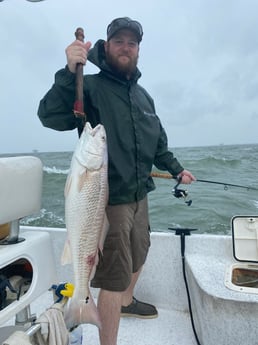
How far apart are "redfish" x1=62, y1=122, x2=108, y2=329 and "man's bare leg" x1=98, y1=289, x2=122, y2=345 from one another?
0.41 metres

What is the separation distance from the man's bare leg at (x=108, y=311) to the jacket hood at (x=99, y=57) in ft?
4.65

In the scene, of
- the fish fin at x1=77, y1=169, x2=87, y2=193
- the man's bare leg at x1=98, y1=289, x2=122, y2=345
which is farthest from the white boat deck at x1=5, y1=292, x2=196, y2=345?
the fish fin at x1=77, y1=169, x2=87, y2=193

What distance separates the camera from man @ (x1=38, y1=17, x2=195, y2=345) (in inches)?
82.4

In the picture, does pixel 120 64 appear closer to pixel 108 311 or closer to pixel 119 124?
pixel 119 124

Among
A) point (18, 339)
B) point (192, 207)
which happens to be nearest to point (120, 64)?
point (18, 339)

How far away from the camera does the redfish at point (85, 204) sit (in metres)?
1.65

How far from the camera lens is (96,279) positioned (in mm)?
2123

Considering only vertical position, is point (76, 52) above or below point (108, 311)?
above

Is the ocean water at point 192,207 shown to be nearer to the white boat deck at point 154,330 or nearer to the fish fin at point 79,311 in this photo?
the white boat deck at point 154,330

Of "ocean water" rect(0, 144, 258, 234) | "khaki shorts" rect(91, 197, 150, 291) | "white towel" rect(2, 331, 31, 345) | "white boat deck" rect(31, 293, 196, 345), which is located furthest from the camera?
"ocean water" rect(0, 144, 258, 234)

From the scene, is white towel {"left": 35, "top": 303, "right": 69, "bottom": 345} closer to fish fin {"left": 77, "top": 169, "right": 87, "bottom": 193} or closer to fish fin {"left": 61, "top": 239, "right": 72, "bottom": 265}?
fish fin {"left": 61, "top": 239, "right": 72, "bottom": 265}

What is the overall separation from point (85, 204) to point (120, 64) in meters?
1.07

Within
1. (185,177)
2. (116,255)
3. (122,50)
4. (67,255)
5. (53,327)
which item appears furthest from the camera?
(185,177)

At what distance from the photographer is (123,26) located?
218 centimetres
